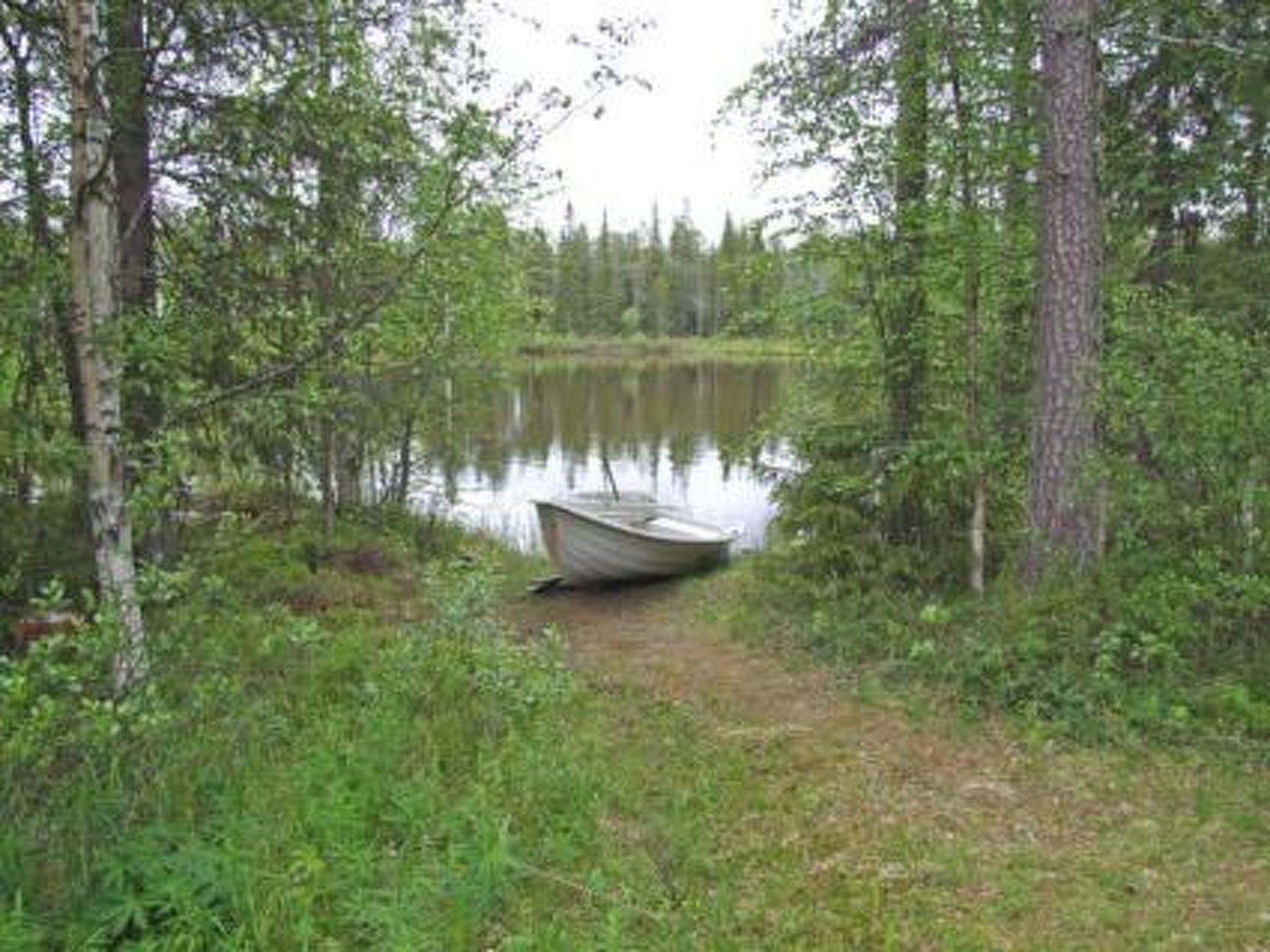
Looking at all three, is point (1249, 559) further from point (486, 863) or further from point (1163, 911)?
point (486, 863)

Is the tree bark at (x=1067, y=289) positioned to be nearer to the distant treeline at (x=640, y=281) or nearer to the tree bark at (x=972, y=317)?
the tree bark at (x=972, y=317)

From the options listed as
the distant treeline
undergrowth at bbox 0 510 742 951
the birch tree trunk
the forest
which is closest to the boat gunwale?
the forest

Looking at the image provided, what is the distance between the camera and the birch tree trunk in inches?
152

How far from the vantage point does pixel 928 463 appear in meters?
7.13

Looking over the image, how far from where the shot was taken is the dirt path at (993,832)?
3398 mm

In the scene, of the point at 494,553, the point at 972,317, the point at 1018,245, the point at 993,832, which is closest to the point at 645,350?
the point at 494,553

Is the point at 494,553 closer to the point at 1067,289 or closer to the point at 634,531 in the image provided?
the point at 634,531

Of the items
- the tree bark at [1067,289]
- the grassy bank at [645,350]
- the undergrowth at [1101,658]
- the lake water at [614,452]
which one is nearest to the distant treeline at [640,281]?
the grassy bank at [645,350]

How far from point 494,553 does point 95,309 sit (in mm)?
5942

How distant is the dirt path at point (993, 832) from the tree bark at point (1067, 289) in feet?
5.22

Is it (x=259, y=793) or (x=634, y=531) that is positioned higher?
(x=634, y=531)

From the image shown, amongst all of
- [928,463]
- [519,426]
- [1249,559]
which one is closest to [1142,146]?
[928,463]

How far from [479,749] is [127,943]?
6.25 ft

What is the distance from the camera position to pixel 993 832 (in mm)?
4059
